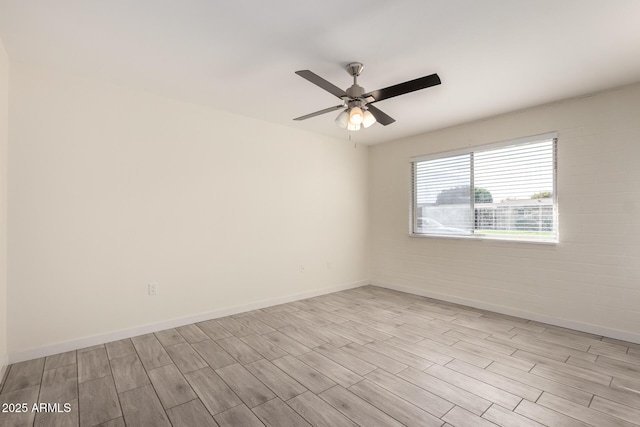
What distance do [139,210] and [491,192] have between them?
4207mm

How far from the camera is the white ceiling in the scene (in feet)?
6.33

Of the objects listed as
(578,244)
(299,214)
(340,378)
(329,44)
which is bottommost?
(340,378)

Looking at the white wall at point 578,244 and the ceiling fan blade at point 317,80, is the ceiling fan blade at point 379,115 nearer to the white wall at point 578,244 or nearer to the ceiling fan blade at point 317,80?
the ceiling fan blade at point 317,80

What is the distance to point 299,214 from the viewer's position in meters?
4.54

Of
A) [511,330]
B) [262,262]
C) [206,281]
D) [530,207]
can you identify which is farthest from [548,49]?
[206,281]

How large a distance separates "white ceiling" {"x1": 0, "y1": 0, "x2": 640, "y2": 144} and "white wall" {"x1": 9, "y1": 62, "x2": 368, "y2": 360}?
355mm

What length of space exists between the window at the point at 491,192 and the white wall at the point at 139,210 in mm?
1797

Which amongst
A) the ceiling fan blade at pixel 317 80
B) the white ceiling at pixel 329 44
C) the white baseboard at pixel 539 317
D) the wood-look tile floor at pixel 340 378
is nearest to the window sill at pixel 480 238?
the white baseboard at pixel 539 317

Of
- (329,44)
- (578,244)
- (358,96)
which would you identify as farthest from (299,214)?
(578,244)

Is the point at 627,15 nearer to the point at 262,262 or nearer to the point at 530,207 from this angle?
the point at 530,207

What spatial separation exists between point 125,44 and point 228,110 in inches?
58.2

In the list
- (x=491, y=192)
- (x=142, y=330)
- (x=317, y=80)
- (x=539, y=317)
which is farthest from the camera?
(x=491, y=192)

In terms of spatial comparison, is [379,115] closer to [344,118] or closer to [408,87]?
[344,118]

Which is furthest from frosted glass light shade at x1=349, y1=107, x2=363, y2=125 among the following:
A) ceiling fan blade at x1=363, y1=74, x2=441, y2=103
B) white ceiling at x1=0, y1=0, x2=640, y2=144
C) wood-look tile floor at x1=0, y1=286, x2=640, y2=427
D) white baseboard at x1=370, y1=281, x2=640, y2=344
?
white baseboard at x1=370, y1=281, x2=640, y2=344
